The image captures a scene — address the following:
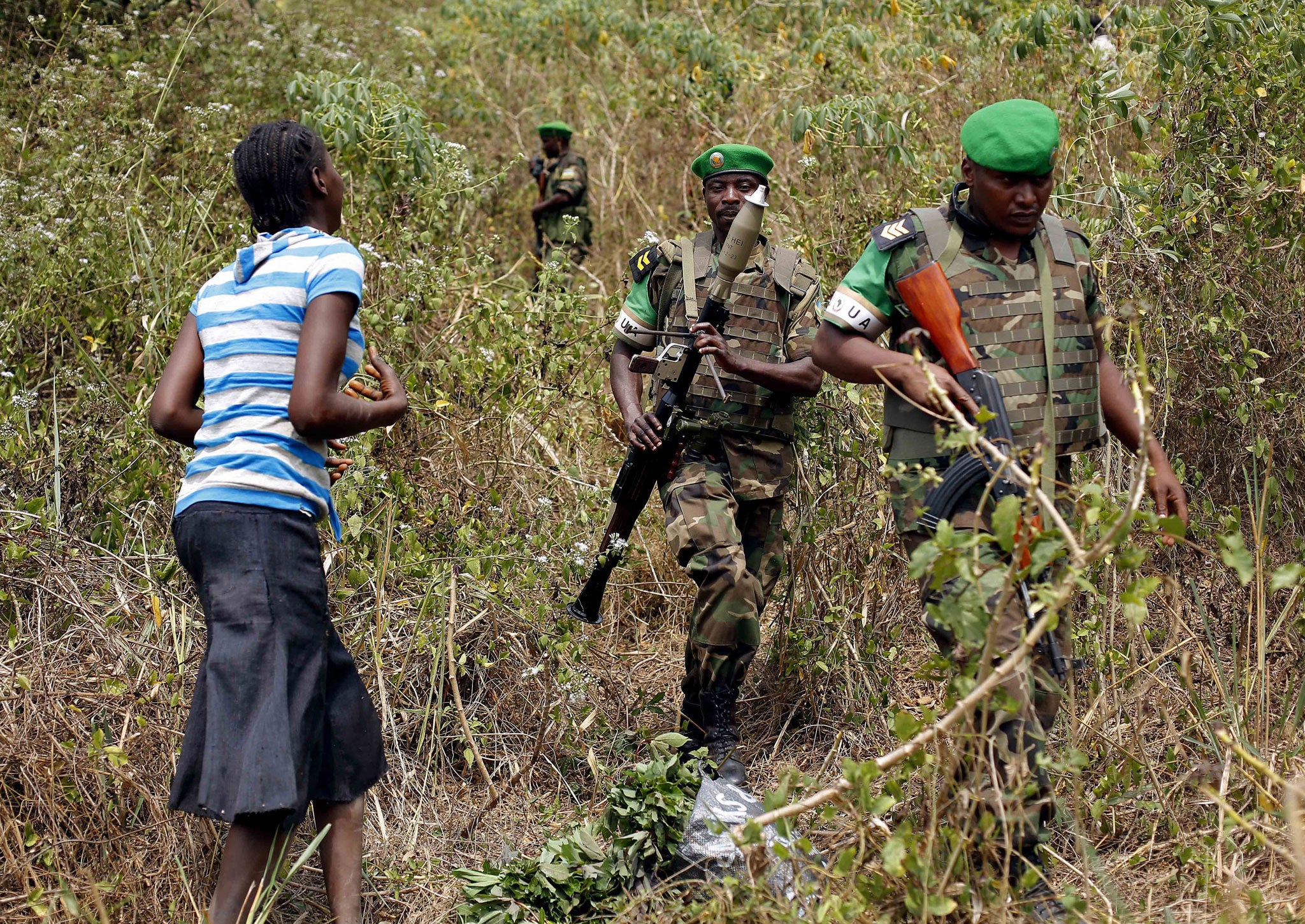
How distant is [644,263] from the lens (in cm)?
388

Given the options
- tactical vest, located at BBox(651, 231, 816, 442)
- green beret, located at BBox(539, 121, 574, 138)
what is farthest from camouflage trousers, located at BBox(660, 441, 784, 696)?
green beret, located at BBox(539, 121, 574, 138)

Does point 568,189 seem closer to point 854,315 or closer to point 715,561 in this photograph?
point 715,561

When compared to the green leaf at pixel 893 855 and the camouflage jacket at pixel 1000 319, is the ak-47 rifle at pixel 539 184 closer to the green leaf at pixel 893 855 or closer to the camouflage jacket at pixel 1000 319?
the camouflage jacket at pixel 1000 319

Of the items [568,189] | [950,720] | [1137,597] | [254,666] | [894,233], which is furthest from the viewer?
[568,189]

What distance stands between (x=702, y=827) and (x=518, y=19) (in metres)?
8.60

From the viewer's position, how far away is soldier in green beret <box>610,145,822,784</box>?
3.57 metres

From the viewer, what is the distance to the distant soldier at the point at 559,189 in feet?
28.7

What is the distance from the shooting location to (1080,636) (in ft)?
12.1

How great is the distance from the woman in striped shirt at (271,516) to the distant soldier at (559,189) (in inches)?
233

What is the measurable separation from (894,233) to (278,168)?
1.41m

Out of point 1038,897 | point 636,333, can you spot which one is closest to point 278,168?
point 636,333

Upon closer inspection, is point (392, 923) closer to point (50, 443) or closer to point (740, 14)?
point (50, 443)

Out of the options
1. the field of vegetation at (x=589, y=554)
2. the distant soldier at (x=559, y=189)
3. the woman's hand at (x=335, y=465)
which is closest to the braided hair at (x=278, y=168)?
the woman's hand at (x=335, y=465)

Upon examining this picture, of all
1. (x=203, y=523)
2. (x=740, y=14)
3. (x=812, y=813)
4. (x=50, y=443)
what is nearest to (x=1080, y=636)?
(x=812, y=813)
